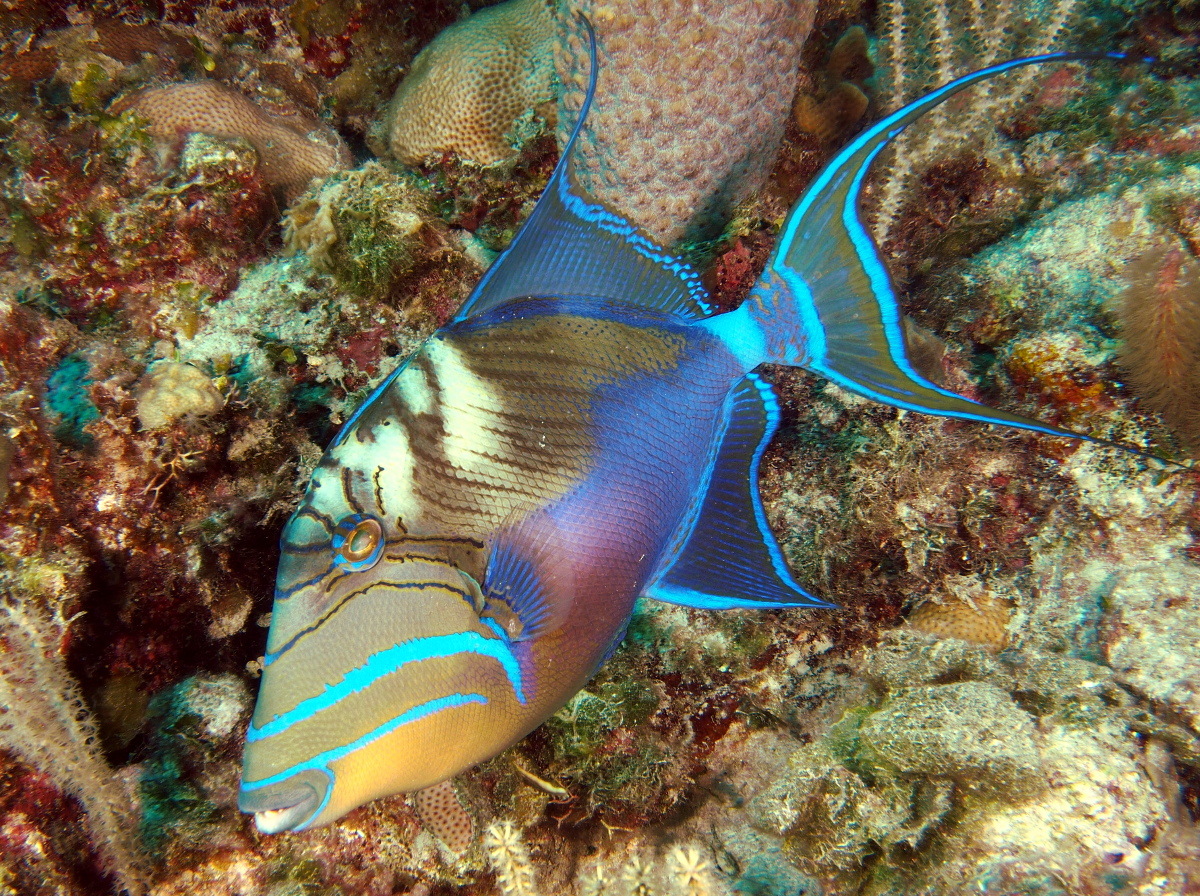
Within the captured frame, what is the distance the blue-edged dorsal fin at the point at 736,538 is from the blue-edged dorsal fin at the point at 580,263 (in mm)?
380

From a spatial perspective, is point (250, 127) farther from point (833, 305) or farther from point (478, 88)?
point (833, 305)

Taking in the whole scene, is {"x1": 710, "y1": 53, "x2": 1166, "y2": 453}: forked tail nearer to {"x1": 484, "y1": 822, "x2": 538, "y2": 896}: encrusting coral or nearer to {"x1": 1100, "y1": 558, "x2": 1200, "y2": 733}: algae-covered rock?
{"x1": 1100, "y1": 558, "x2": 1200, "y2": 733}: algae-covered rock

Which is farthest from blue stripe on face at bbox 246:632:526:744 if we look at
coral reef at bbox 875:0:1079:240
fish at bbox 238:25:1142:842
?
coral reef at bbox 875:0:1079:240

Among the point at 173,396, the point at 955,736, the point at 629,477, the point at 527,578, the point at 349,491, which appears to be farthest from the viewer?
the point at 173,396

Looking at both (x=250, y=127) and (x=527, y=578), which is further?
(x=250, y=127)

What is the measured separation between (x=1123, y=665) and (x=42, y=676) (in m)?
3.34

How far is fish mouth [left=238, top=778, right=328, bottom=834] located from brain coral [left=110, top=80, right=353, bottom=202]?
3044 mm

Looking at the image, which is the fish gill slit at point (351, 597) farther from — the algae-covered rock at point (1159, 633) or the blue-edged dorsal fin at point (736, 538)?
the algae-covered rock at point (1159, 633)

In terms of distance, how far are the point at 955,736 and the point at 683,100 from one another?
282cm

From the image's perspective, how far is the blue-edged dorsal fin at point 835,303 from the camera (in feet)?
5.13

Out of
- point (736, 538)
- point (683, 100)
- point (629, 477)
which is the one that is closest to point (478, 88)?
point (683, 100)

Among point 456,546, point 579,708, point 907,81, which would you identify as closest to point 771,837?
point 579,708

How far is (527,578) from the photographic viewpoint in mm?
1429

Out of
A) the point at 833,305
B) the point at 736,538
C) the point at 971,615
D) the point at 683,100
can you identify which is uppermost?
the point at 683,100
